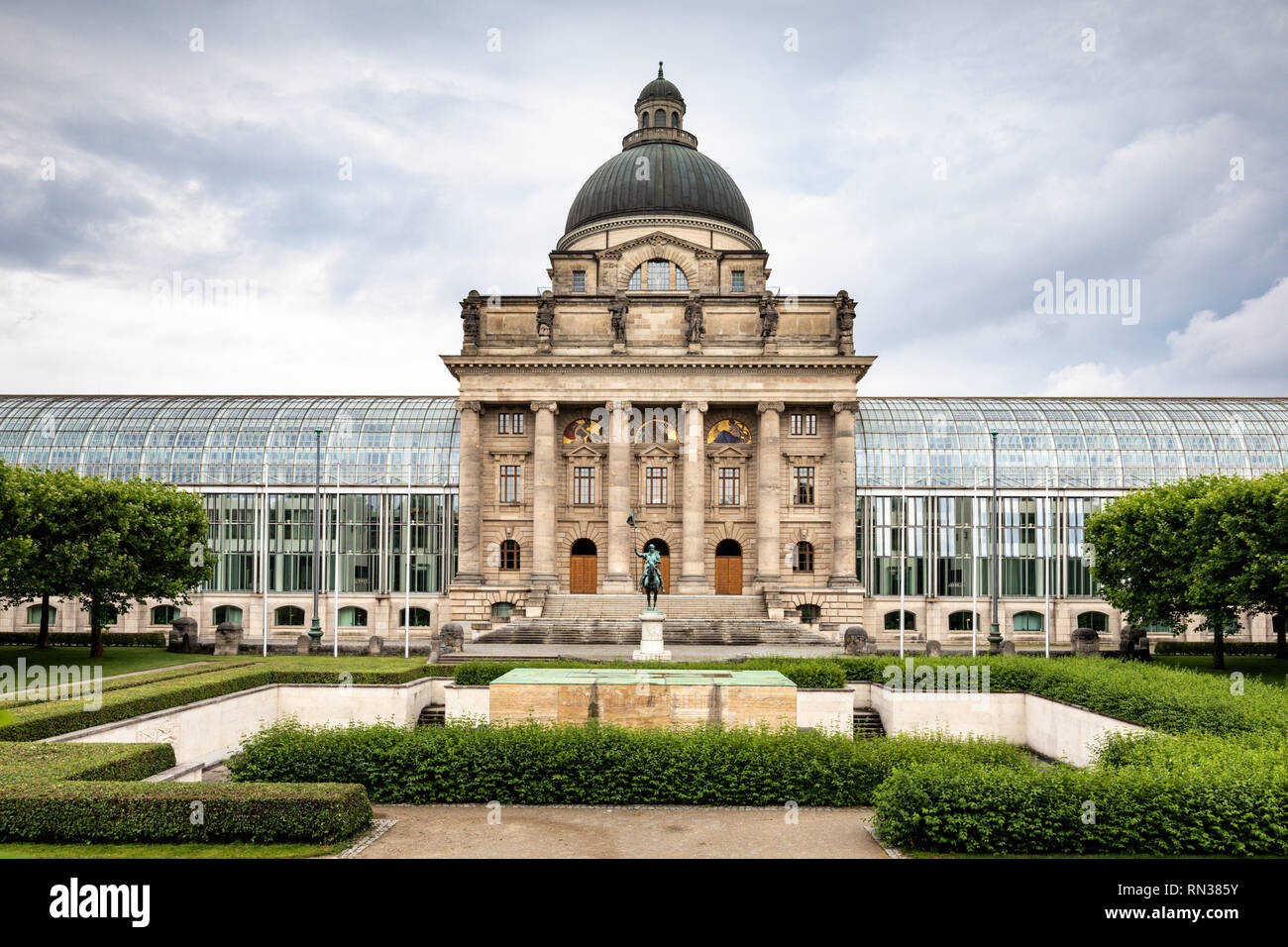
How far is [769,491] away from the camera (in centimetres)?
6184

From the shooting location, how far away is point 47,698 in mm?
28062

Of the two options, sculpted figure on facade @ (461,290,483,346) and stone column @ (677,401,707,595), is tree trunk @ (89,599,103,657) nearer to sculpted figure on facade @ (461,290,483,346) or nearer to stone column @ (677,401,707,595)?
sculpted figure on facade @ (461,290,483,346)

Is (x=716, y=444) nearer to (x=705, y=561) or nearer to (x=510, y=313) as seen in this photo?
A: (x=705, y=561)

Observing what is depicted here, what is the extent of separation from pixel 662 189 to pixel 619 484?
25.2 m

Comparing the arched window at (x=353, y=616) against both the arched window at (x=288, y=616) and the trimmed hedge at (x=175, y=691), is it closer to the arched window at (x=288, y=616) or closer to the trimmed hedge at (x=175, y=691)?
the arched window at (x=288, y=616)

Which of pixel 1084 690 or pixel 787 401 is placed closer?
pixel 1084 690

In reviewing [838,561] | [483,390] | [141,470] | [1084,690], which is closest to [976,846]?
[1084,690]

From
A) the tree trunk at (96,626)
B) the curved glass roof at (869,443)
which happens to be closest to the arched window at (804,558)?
the curved glass roof at (869,443)

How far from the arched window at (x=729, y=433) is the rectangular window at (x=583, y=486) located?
904 centimetres

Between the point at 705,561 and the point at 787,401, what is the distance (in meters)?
12.9

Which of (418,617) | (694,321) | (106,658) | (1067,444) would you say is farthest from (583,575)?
(1067,444)

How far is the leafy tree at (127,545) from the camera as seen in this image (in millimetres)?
43219
